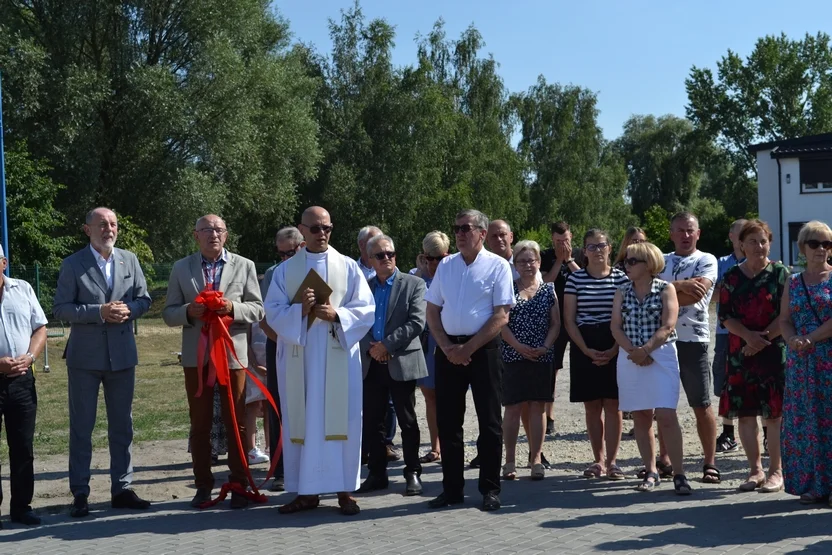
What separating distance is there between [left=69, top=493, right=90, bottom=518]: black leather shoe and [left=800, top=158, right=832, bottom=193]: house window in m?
46.5

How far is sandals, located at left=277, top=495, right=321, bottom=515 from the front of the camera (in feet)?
24.4

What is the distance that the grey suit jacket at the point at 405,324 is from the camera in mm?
8234

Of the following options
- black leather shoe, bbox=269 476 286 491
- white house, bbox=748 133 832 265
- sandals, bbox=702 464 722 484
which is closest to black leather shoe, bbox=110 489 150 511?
black leather shoe, bbox=269 476 286 491

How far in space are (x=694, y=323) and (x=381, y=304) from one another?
8.62 ft

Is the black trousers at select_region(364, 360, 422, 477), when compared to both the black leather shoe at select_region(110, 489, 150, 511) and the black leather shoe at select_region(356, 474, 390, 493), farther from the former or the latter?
the black leather shoe at select_region(110, 489, 150, 511)

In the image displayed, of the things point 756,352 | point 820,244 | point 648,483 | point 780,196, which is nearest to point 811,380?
point 756,352

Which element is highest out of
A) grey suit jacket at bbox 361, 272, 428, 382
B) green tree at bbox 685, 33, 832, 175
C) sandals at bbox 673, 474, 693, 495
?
green tree at bbox 685, 33, 832, 175

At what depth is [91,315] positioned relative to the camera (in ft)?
24.7

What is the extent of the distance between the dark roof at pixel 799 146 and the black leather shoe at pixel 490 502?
4509 cm

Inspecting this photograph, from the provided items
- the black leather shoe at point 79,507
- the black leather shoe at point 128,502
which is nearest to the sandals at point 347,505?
the black leather shoe at point 128,502

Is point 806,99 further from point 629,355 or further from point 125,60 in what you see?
point 629,355

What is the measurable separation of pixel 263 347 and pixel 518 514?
3.35 metres

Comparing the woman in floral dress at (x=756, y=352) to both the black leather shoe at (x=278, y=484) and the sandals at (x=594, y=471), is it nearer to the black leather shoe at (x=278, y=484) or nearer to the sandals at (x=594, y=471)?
the sandals at (x=594, y=471)

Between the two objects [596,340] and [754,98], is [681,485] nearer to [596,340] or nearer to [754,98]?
[596,340]
